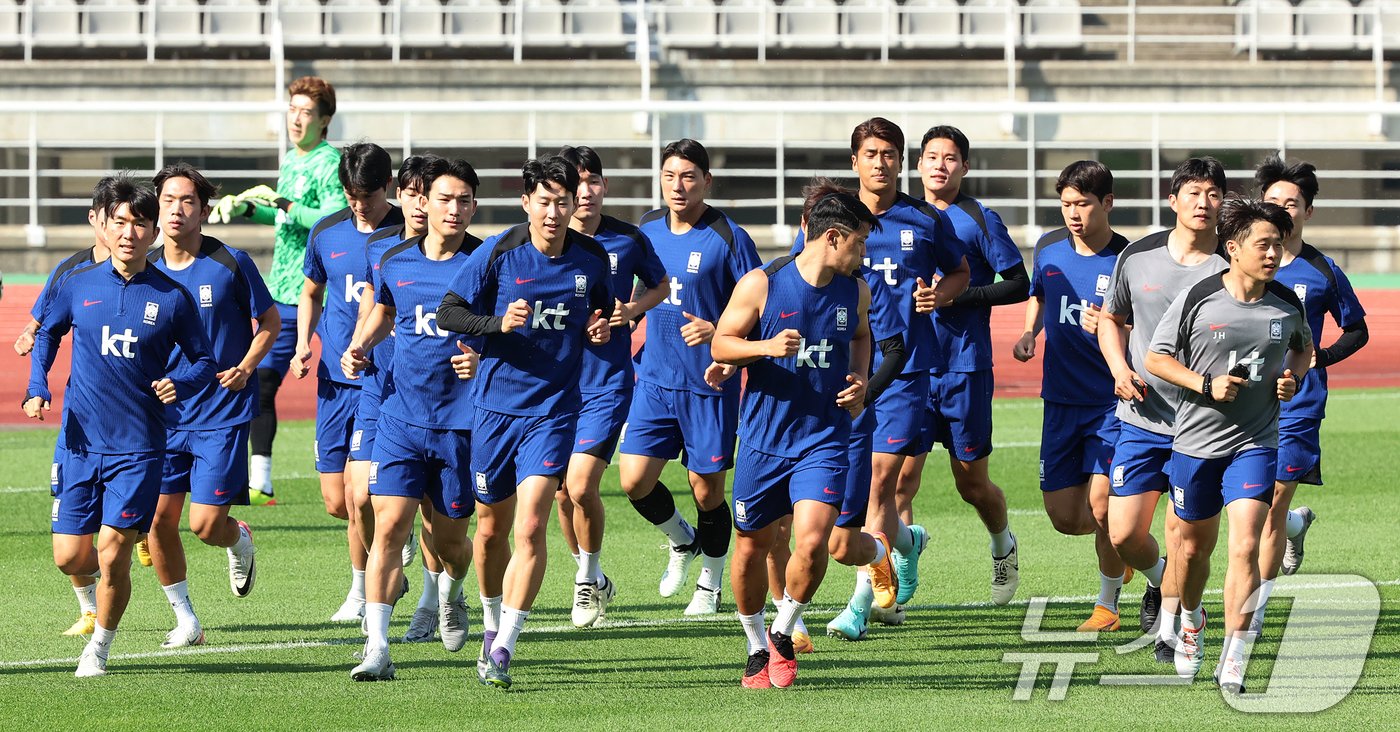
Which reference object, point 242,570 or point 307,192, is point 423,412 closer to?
point 242,570

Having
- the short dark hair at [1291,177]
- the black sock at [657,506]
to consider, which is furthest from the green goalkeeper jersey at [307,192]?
the short dark hair at [1291,177]

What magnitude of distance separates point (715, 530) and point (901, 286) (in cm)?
157

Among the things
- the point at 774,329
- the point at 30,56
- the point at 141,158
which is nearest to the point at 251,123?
the point at 141,158

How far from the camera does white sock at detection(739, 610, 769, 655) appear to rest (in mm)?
7676

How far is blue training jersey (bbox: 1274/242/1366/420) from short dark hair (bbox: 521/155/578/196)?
3212 mm

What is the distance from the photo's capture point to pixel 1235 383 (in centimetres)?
725

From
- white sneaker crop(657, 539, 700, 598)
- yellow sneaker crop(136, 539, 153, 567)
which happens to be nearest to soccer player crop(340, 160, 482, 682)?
white sneaker crop(657, 539, 700, 598)

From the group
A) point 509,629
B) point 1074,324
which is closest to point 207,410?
→ point 509,629

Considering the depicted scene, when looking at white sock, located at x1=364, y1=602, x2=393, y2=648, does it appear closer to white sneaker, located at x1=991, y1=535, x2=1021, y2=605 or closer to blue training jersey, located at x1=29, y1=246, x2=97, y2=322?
blue training jersey, located at x1=29, y1=246, x2=97, y2=322

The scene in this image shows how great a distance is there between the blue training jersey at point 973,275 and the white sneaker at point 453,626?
282cm

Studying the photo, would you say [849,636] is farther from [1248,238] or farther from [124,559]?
[124,559]

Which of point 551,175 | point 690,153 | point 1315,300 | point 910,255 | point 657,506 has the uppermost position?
point 690,153

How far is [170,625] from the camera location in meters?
9.16

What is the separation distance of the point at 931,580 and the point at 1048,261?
2.07 m
